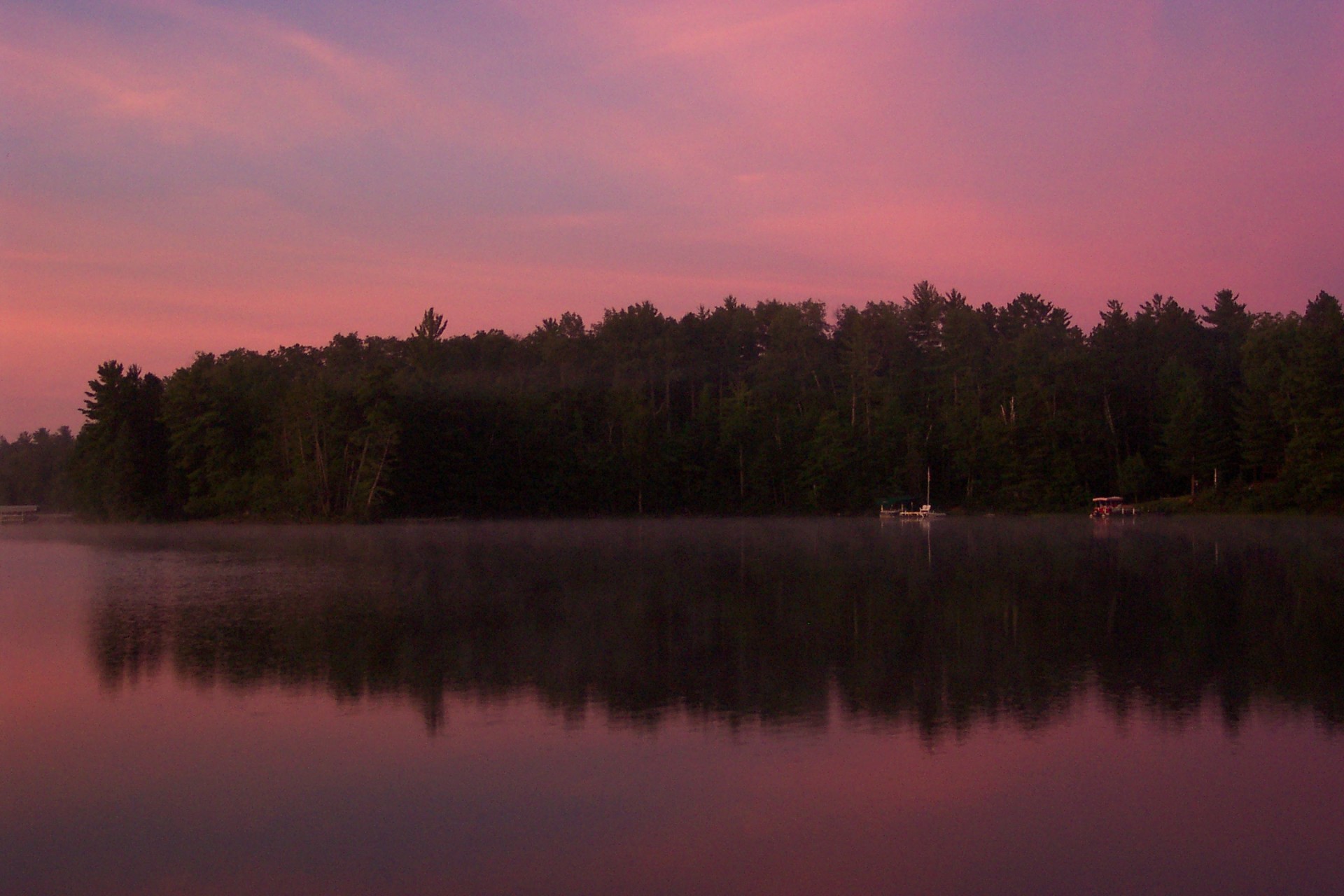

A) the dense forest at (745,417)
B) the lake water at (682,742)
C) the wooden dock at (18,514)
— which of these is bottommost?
the lake water at (682,742)

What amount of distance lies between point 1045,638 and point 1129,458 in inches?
2808

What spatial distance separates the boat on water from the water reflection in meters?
38.0

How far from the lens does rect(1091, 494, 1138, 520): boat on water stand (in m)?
74.4

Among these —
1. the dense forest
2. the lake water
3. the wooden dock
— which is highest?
the dense forest

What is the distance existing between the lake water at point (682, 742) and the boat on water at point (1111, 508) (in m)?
52.7

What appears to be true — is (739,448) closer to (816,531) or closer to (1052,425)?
(1052,425)

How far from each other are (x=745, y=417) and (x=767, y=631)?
77.3 m

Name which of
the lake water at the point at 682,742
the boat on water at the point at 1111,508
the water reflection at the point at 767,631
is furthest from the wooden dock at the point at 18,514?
the boat on water at the point at 1111,508

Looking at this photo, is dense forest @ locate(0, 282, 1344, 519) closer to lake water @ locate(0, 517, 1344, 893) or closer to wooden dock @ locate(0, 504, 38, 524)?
wooden dock @ locate(0, 504, 38, 524)

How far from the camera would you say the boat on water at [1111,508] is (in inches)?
2928

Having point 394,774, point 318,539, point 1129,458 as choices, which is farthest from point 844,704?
point 1129,458

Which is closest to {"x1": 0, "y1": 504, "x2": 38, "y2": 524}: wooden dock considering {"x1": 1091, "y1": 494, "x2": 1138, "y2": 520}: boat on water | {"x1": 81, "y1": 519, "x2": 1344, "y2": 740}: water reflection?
{"x1": 81, "y1": 519, "x2": 1344, "y2": 740}: water reflection

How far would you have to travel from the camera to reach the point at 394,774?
32.8 feet

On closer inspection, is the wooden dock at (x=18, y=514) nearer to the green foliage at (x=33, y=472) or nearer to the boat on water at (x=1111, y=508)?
the green foliage at (x=33, y=472)
